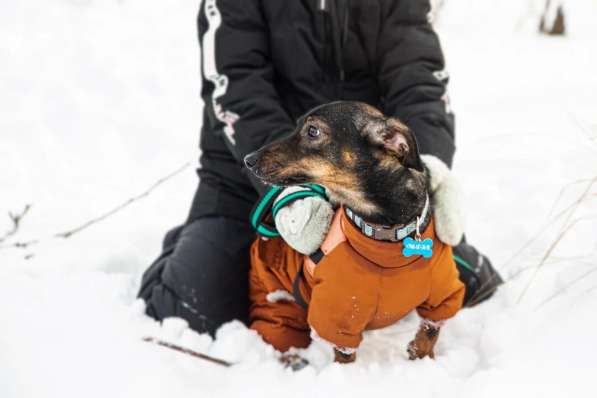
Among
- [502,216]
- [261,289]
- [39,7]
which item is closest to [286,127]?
[261,289]

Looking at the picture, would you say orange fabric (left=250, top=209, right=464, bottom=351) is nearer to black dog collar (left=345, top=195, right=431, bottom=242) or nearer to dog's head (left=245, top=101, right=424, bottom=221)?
black dog collar (left=345, top=195, right=431, bottom=242)

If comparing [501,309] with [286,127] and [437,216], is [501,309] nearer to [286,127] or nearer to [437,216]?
[437,216]

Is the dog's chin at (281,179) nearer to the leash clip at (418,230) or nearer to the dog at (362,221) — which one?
the dog at (362,221)

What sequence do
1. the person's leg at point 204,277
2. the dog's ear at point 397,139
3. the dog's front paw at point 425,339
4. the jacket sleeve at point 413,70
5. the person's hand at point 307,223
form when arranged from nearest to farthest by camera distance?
the dog's ear at point 397,139
the person's hand at point 307,223
the dog's front paw at point 425,339
the person's leg at point 204,277
the jacket sleeve at point 413,70

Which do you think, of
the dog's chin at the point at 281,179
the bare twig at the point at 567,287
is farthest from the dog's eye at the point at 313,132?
the bare twig at the point at 567,287

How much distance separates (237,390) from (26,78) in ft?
10.5

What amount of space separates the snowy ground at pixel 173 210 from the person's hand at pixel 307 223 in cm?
46

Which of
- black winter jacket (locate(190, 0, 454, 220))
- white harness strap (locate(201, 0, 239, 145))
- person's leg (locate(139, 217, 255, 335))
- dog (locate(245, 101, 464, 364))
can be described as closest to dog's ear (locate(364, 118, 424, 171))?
dog (locate(245, 101, 464, 364))

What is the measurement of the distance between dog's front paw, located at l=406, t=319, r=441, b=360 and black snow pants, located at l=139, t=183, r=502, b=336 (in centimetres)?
37

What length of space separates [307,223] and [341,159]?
257 mm

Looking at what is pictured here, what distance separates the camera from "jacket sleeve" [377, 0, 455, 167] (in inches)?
102

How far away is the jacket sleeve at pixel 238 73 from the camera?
99.7 inches

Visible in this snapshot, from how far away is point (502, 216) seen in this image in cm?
323

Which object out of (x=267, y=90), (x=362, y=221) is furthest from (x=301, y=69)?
(x=362, y=221)
